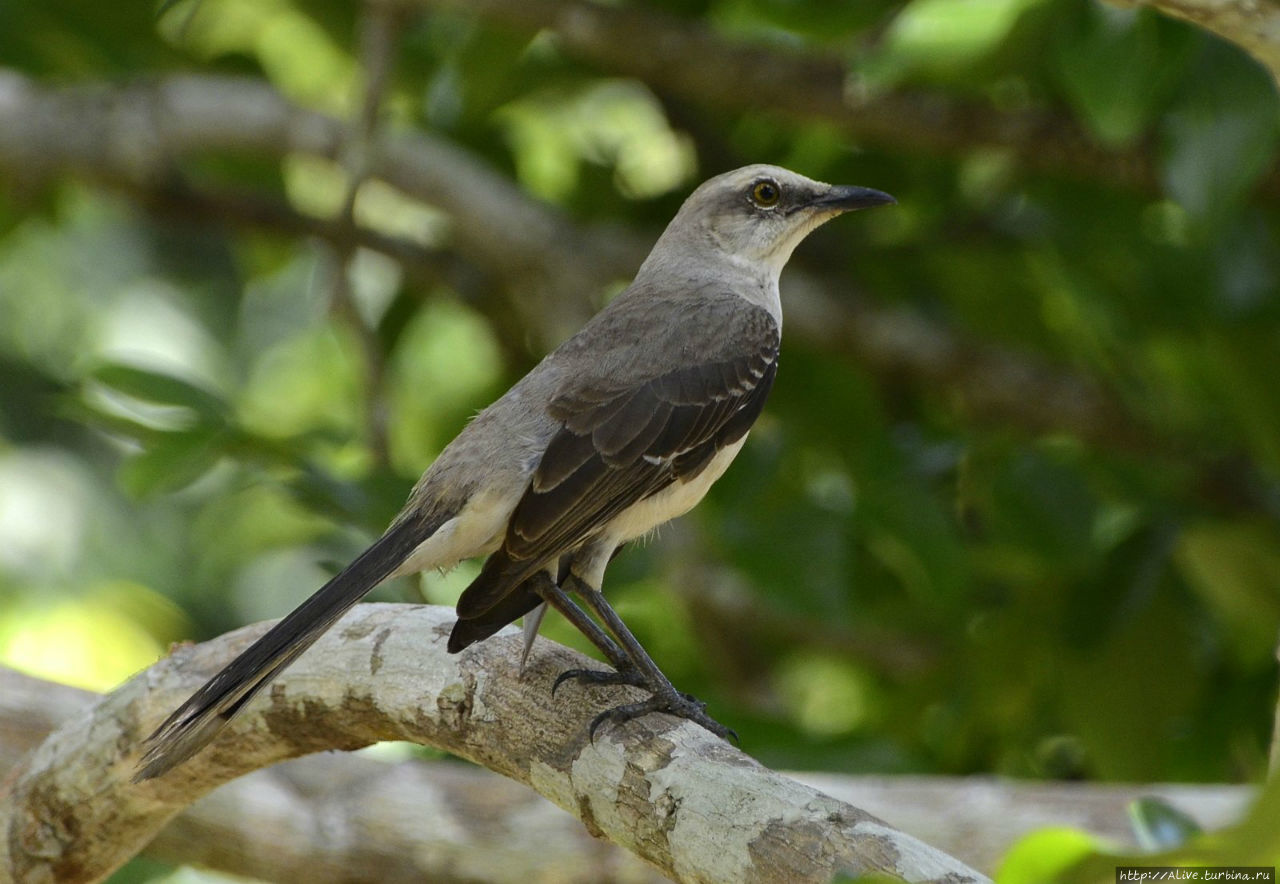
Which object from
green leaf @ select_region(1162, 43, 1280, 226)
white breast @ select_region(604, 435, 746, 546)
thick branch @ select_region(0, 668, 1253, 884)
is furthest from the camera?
green leaf @ select_region(1162, 43, 1280, 226)

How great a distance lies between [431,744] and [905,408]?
4.24m

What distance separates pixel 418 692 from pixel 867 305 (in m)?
3.66

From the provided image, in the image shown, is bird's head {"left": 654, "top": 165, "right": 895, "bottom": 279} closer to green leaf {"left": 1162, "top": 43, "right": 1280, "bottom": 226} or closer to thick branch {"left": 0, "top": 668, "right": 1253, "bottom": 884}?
green leaf {"left": 1162, "top": 43, "right": 1280, "bottom": 226}

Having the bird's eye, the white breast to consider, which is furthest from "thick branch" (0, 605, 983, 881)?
the bird's eye

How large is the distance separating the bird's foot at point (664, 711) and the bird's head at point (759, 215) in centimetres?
180

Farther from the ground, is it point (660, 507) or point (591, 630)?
point (660, 507)

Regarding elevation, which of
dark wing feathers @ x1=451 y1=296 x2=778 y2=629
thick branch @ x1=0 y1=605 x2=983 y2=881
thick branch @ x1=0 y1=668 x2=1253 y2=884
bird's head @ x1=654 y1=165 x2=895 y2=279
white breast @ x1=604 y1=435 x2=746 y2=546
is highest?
bird's head @ x1=654 y1=165 x2=895 y2=279

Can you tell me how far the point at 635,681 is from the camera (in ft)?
11.4

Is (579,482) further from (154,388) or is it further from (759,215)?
(759,215)

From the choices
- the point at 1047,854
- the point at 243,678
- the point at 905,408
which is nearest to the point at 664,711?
the point at 243,678

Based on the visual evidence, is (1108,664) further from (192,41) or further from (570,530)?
(192,41)

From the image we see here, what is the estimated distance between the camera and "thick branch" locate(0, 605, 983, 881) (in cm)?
261

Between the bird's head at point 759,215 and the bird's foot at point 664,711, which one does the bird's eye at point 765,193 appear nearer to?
the bird's head at point 759,215

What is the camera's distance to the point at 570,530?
3.50 m
